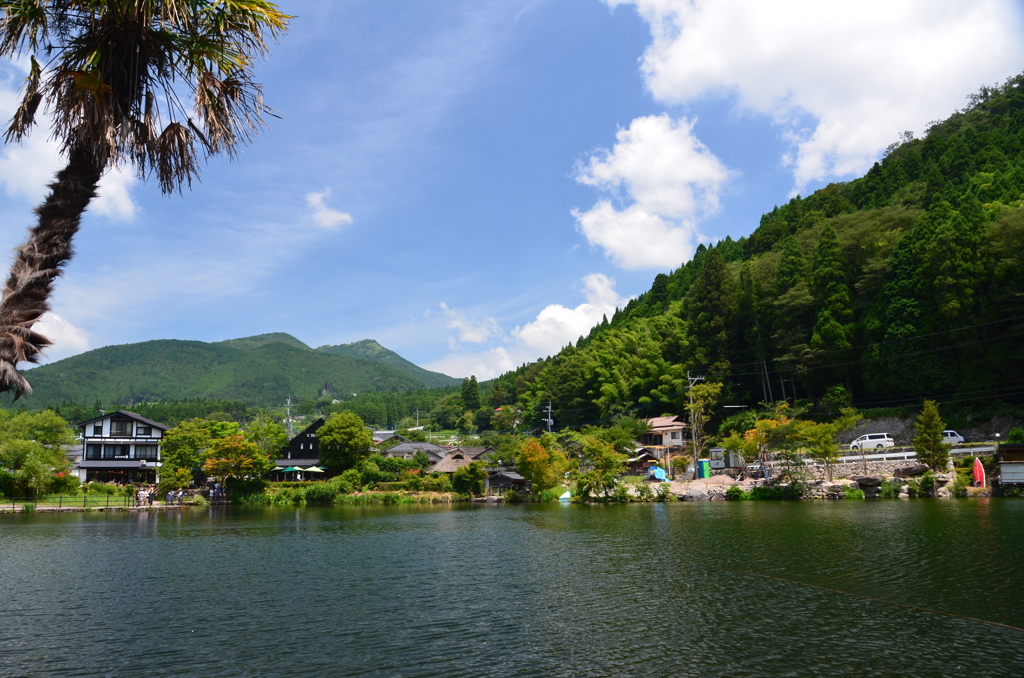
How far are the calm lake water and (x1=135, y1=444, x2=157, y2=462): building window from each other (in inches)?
1330

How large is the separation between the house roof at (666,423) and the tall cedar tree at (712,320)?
5750 millimetres

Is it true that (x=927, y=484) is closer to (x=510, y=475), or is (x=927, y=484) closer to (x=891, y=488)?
(x=891, y=488)

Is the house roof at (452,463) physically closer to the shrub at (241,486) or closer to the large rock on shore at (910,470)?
the shrub at (241,486)

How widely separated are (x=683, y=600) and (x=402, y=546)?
36.7ft

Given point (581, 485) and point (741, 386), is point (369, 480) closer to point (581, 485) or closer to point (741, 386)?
point (581, 485)

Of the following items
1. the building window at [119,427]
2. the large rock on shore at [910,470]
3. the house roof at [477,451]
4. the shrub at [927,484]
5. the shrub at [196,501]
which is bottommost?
the shrub at [927,484]

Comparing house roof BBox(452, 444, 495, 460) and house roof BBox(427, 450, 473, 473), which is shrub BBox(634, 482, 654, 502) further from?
house roof BBox(452, 444, 495, 460)

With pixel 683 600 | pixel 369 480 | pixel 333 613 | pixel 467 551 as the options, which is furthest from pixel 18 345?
pixel 369 480

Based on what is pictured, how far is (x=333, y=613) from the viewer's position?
38.1 ft

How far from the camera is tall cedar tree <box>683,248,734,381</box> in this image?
185 ft

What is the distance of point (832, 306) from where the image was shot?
154 feet

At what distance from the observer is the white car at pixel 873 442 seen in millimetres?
39094

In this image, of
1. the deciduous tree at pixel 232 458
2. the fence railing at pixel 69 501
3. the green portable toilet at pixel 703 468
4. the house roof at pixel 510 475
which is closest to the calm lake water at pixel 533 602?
the fence railing at pixel 69 501

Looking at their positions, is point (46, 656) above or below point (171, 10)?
below
